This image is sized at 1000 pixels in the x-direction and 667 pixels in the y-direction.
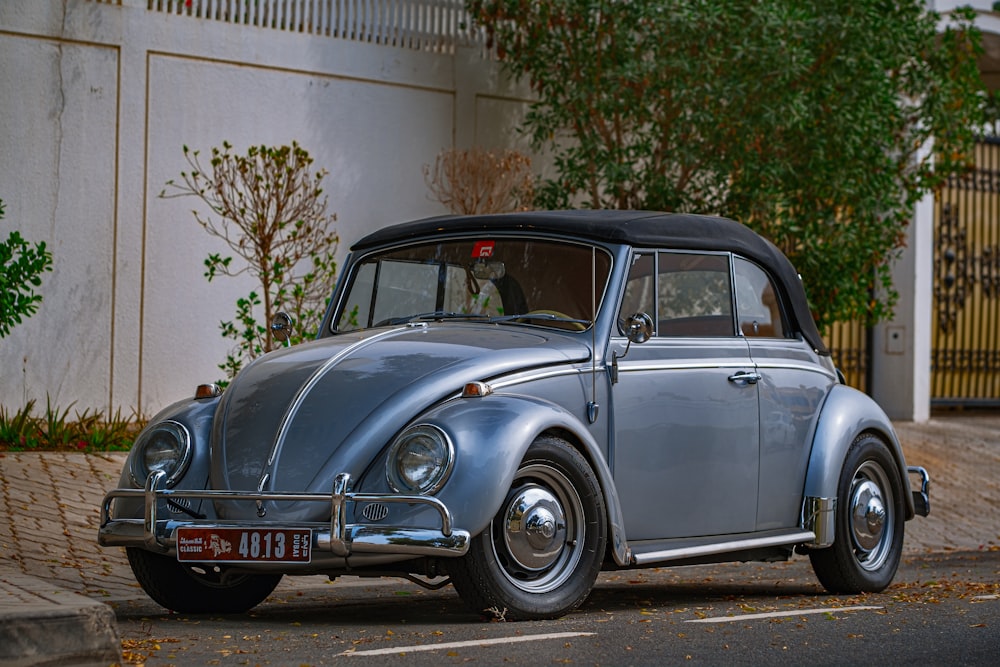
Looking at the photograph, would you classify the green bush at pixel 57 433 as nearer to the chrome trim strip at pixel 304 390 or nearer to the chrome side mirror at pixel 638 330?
the chrome trim strip at pixel 304 390

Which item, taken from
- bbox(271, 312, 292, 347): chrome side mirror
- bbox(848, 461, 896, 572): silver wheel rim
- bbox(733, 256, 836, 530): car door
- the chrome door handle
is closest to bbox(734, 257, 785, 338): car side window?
bbox(733, 256, 836, 530): car door

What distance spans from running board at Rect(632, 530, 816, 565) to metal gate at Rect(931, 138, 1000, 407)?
1227cm

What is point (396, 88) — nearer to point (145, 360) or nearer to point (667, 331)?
point (145, 360)

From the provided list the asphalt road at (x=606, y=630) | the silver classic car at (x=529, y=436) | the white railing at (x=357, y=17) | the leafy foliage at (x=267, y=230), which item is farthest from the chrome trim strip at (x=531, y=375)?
the white railing at (x=357, y=17)

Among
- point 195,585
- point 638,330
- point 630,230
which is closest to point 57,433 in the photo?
point 195,585

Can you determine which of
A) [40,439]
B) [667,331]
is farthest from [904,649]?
[40,439]

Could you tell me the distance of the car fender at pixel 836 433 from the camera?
7781mm

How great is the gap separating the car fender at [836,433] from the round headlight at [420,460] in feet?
8.79

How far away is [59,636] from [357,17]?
32.9ft

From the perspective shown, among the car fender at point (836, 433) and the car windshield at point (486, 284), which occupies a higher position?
the car windshield at point (486, 284)

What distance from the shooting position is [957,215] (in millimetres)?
19422

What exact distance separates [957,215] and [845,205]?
531cm

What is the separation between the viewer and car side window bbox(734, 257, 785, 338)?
782 centimetres

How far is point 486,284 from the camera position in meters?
7.32
